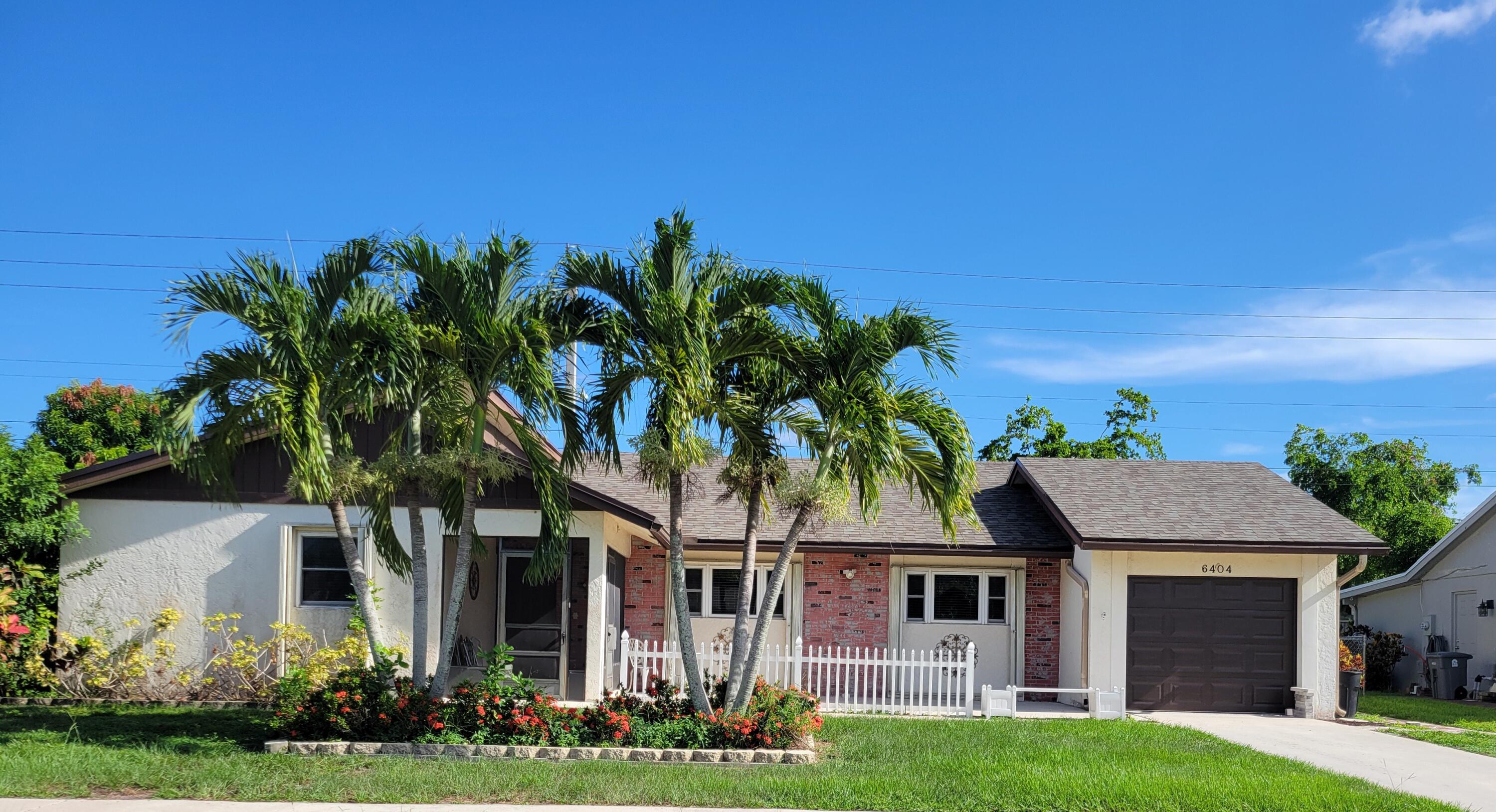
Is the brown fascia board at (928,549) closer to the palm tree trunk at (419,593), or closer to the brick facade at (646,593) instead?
the brick facade at (646,593)

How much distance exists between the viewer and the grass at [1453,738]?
13.7 m

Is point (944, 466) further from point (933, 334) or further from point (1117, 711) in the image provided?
point (1117, 711)

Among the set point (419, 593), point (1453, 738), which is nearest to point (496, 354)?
point (419, 593)

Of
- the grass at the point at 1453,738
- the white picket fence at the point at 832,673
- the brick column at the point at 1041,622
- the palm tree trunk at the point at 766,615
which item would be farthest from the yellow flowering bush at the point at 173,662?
the grass at the point at 1453,738

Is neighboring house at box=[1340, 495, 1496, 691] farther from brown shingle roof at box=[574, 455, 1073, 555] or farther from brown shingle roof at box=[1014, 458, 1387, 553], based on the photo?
brown shingle roof at box=[574, 455, 1073, 555]

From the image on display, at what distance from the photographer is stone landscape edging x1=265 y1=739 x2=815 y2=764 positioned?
11.1m

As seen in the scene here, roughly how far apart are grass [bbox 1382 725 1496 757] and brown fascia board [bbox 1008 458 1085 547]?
469cm

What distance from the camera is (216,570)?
1553cm

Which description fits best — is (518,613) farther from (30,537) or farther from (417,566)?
(417,566)

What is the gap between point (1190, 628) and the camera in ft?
57.8

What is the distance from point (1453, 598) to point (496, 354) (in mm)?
21765

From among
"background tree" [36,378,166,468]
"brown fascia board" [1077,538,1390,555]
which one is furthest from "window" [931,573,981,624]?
"background tree" [36,378,166,468]

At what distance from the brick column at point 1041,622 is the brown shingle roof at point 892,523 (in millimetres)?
666

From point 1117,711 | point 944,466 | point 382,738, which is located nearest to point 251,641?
point 382,738
